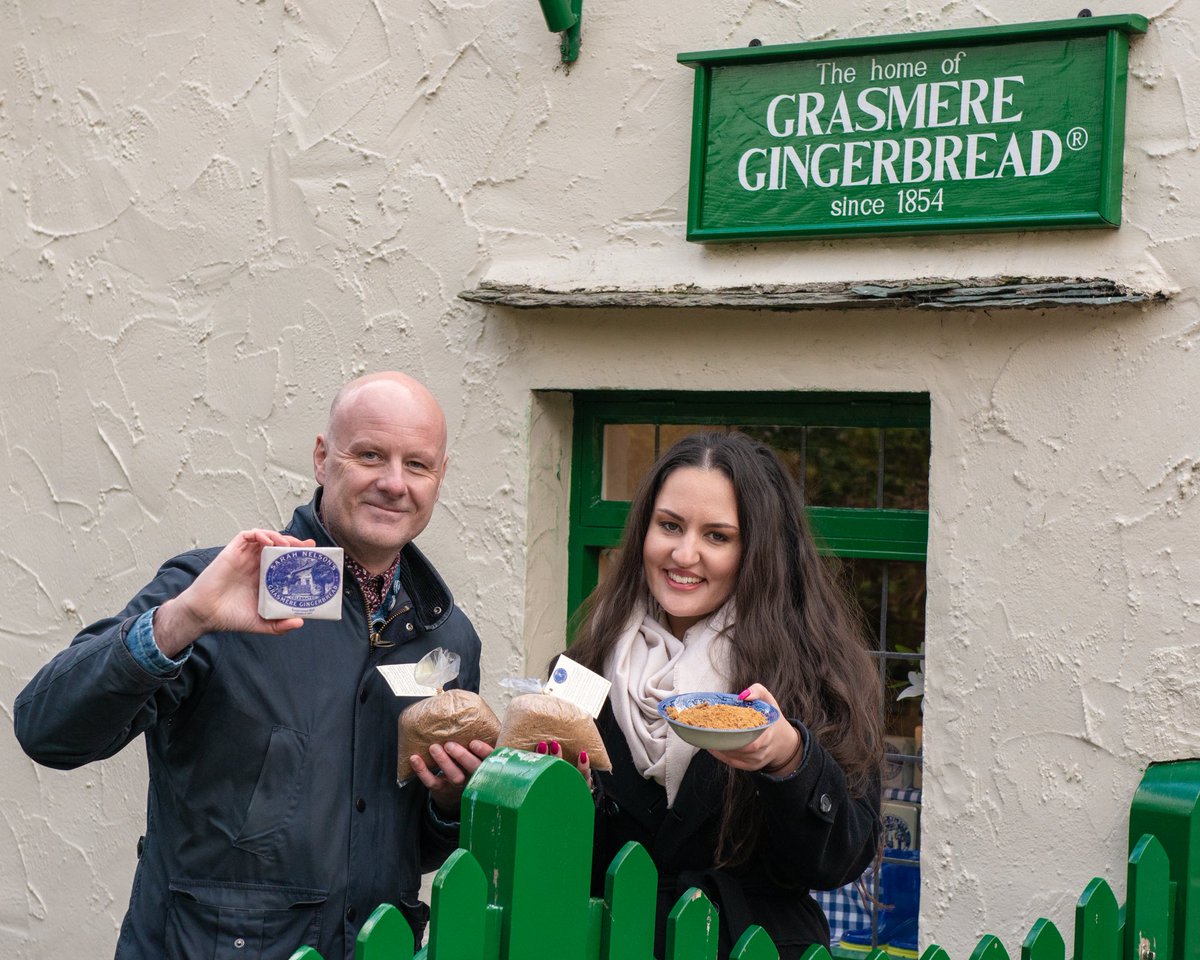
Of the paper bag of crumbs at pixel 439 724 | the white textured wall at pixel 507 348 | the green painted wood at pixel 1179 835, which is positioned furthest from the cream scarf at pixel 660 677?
the white textured wall at pixel 507 348

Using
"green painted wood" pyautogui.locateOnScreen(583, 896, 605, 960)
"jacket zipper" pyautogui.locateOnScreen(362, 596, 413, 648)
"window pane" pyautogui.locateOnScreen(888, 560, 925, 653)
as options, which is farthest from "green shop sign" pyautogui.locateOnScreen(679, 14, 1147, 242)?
"green painted wood" pyautogui.locateOnScreen(583, 896, 605, 960)

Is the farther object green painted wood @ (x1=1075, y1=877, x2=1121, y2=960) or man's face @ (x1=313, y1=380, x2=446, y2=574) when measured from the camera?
man's face @ (x1=313, y1=380, x2=446, y2=574)

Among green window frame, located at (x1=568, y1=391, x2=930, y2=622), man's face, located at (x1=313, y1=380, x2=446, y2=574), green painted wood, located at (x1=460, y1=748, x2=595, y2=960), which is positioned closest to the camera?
green painted wood, located at (x1=460, y1=748, x2=595, y2=960)

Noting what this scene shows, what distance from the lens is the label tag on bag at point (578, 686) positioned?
2467 mm

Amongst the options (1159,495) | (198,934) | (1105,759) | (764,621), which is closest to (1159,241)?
(1159,495)

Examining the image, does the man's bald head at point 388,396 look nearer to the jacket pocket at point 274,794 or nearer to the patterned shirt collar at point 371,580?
the patterned shirt collar at point 371,580

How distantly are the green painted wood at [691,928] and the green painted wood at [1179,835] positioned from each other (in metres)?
1.12

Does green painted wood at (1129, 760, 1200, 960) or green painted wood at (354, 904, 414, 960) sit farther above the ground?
green painted wood at (354, 904, 414, 960)

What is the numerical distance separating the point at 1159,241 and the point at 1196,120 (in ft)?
0.94

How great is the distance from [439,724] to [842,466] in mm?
1829

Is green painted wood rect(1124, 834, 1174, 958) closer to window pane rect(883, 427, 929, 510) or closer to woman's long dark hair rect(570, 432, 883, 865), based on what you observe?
woman's long dark hair rect(570, 432, 883, 865)

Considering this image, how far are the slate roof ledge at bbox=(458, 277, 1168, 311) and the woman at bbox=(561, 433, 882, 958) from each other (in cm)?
87

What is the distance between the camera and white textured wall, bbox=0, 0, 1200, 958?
3402 mm

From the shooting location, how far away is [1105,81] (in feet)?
11.0
